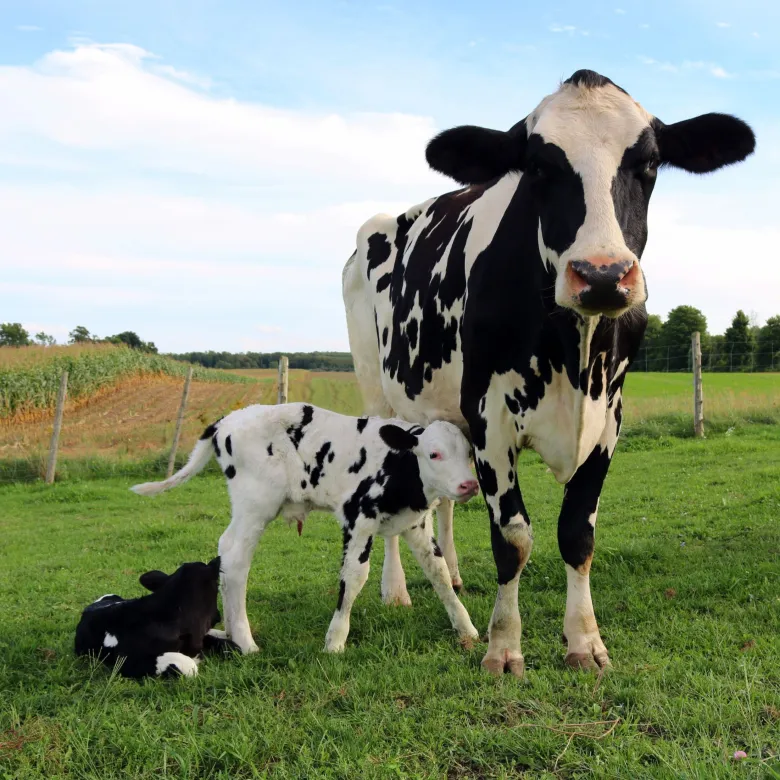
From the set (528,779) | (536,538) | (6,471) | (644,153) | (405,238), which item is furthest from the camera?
(6,471)

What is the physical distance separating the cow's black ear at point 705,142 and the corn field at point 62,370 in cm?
2468

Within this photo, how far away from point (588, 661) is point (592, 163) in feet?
8.66

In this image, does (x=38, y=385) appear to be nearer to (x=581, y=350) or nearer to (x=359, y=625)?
(x=359, y=625)

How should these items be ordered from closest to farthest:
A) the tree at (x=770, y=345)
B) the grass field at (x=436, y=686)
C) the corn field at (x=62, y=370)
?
the grass field at (x=436, y=686), the corn field at (x=62, y=370), the tree at (x=770, y=345)

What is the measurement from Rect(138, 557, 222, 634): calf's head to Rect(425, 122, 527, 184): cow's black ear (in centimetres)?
294

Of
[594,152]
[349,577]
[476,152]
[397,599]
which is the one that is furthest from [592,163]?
[397,599]

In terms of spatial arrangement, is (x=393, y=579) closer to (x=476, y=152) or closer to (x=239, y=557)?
(x=239, y=557)

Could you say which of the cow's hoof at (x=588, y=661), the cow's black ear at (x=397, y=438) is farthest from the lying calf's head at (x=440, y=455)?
the cow's hoof at (x=588, y=661)

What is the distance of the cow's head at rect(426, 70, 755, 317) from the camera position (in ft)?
10.9

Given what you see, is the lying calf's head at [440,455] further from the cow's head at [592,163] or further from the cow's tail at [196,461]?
the cow's head at [592,163]

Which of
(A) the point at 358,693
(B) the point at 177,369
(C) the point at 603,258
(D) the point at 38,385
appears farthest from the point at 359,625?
(B) the point at 177,369

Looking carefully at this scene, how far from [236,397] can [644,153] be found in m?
26.0

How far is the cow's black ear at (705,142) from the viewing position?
14.2ft

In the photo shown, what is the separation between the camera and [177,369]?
3800cm
